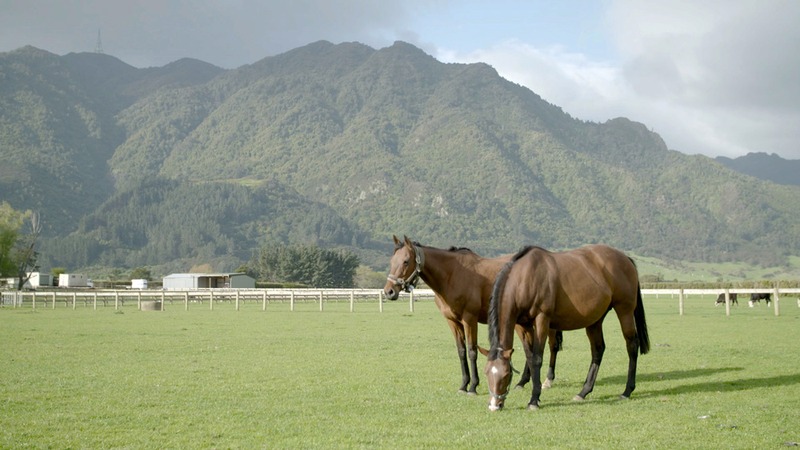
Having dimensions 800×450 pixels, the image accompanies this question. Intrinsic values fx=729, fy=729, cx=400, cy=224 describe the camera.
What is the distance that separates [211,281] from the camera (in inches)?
4171

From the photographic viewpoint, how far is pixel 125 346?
1930 centimetres

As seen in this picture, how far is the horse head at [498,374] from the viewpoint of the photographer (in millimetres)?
9820

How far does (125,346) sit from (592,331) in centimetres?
1281

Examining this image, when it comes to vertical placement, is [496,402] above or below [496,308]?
below

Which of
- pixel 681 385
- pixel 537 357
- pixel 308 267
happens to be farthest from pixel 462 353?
pixel 308 267

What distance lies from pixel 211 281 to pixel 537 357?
10010 cm

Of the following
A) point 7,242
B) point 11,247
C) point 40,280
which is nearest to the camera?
point 7,242

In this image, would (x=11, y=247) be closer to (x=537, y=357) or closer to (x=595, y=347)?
(x=595, y=347)

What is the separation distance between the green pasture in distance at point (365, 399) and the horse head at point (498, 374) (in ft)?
0.61

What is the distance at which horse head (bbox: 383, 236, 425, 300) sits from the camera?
36.9ft

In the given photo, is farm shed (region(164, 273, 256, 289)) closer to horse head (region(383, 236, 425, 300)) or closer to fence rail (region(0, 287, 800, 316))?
fence rail (region(0, 287, 800, 316))

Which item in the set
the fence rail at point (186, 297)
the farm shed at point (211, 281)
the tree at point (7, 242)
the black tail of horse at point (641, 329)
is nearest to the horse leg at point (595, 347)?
the black tail of horse at point (641, 329)

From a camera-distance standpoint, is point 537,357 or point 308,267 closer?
point 537,357

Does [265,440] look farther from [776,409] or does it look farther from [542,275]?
[776,409]
